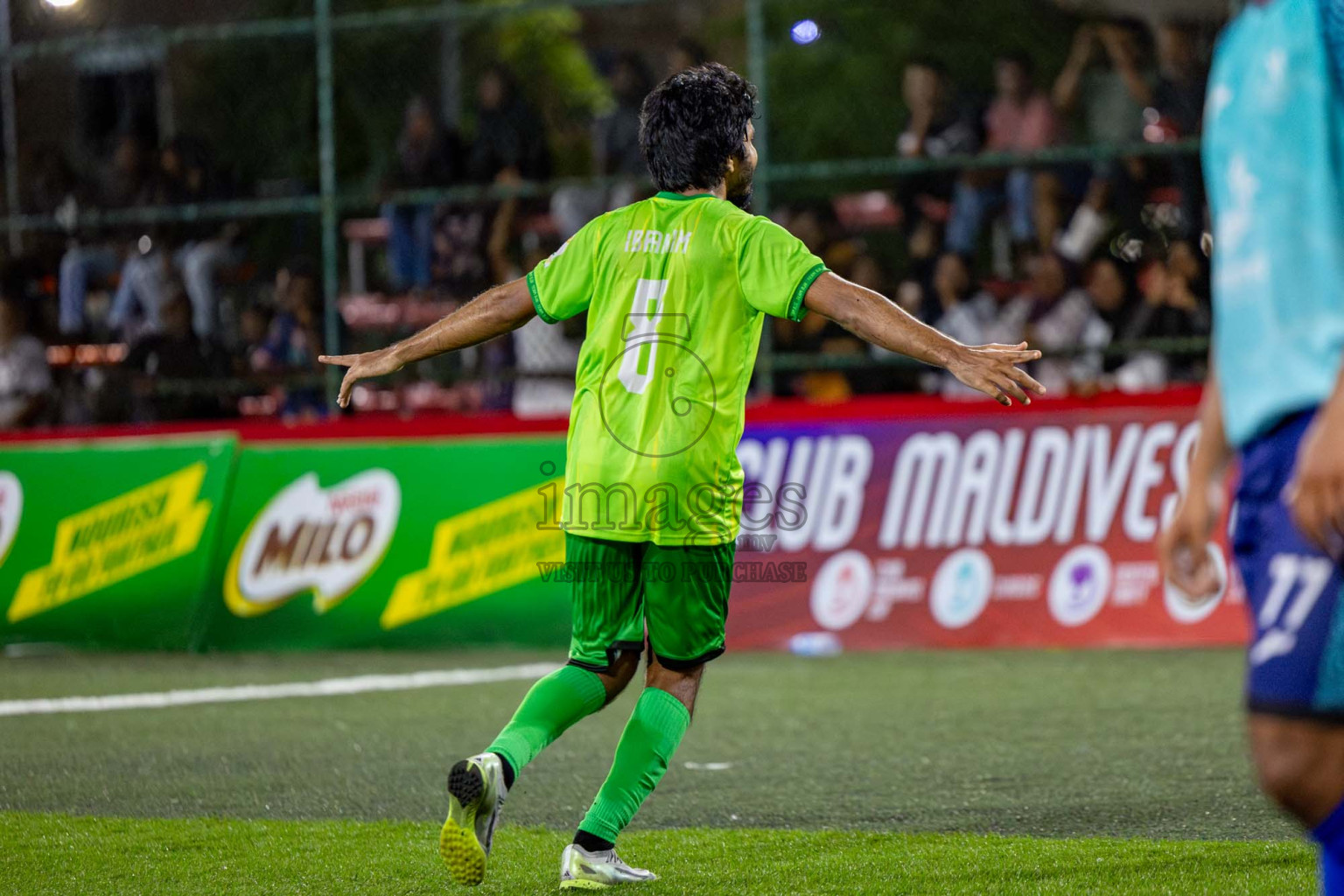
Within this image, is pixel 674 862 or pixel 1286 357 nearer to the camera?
pixel 1286 357

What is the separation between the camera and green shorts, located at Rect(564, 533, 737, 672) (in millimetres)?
4535

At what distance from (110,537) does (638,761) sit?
292 inches

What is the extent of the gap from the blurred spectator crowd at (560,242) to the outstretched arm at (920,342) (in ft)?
20.5

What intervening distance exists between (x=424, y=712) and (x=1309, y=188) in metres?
6.07

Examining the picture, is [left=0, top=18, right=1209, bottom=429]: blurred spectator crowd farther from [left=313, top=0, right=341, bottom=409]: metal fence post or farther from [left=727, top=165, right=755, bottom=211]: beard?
[left=727, top=165, right=755, bottom=211]: beard

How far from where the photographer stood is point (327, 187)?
40.9ft

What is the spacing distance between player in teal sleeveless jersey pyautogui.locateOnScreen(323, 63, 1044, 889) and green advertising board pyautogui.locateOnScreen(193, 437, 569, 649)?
5.76 metres

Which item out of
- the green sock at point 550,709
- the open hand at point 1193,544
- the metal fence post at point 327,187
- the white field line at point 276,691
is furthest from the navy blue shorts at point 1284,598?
the metal fence post at point 327,187

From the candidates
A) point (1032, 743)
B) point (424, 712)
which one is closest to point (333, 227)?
point (424, 712)

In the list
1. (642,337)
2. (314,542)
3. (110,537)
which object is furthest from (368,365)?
(110,537)

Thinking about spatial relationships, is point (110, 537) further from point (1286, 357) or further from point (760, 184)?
point (1286, 357)

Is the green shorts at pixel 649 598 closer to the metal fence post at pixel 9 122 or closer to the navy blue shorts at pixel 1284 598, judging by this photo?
the navy blue shorts at pixel 1284 598

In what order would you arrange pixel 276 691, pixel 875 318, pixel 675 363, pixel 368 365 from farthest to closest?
pixel 276 691 → pixel 368 365 → pixel 675 363 → pixel 875 318

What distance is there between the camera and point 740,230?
450cm
